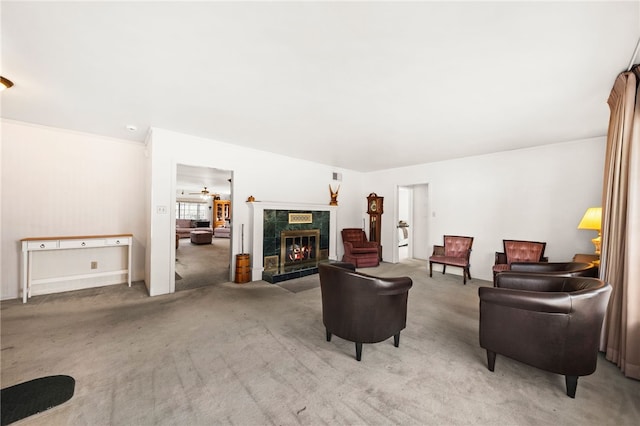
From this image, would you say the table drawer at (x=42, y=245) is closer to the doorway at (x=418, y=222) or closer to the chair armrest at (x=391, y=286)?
the chair armrest at (x=391, y=286)

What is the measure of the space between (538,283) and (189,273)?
5.61m

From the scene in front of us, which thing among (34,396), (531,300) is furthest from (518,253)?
(34,396)

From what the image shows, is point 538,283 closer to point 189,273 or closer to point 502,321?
point 502,321

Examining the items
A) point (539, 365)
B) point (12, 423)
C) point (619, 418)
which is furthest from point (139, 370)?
point (619, 418)

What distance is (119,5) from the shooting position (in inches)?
57.9

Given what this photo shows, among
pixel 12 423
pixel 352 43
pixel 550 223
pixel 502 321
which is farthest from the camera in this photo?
Result: pixel 550 223

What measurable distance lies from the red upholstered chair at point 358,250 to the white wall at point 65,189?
4294 mm

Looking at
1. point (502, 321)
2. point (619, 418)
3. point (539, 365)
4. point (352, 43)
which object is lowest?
point (619, 418)

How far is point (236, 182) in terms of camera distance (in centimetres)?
455

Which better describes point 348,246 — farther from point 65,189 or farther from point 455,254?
point 65,189

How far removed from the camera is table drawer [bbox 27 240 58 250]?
10.9 ft

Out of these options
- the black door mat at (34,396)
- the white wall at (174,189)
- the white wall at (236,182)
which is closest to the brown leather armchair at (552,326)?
the white wall at (174,189)

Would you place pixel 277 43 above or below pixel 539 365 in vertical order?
above

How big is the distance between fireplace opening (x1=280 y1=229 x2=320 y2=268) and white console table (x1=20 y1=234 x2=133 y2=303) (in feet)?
8.80
